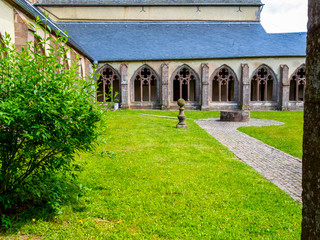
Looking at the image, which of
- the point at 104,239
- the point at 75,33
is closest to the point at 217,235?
the point at 104,239

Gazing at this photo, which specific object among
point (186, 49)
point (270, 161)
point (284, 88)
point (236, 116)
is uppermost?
point (186, 49)

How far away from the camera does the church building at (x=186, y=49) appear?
23234mm

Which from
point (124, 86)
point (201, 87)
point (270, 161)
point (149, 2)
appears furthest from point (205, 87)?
point (270, 161)

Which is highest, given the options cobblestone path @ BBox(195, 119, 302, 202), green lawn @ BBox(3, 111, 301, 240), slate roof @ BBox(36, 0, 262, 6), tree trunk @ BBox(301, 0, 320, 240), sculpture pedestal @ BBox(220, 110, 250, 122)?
slate roof @ BBox(36, 0, 262, 6)

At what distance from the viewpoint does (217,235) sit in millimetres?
2990

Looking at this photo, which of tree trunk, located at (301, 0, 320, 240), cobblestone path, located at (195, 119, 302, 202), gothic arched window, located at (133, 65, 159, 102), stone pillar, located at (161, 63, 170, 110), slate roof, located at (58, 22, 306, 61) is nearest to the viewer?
tree trunk, located at (301, 0, 320, 240)

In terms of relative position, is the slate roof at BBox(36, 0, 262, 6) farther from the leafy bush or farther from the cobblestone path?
the leafy bush

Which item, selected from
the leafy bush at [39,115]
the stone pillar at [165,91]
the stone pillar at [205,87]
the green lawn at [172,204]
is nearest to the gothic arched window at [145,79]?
the stone pillar at [165,91]

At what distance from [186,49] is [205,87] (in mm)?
3940

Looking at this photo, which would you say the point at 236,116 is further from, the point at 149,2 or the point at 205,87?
the point at 149,2

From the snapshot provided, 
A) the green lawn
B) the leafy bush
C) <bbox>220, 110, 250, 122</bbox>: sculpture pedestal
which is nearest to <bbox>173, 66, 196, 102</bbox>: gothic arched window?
<bbox>220, 110, 250, 122</bbox>: sculpture pedestal

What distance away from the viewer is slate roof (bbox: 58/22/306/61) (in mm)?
23281

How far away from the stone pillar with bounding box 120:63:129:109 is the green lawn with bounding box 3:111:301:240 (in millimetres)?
17182

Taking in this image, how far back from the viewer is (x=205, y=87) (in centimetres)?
Answer: 2327
